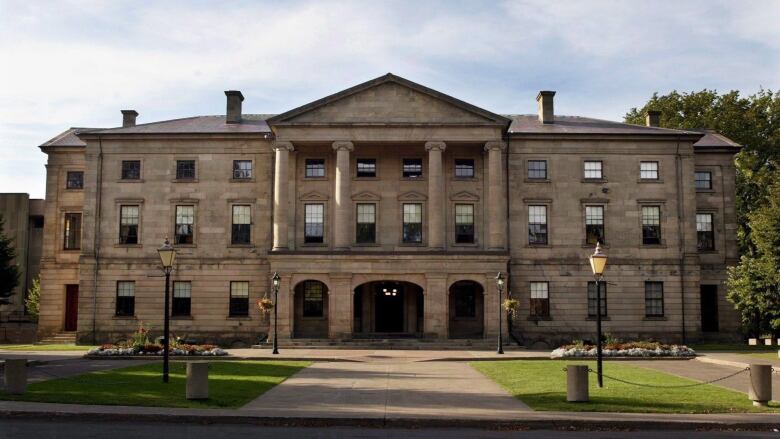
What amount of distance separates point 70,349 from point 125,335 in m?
5.38

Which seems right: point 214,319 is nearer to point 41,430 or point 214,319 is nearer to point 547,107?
point 547,107

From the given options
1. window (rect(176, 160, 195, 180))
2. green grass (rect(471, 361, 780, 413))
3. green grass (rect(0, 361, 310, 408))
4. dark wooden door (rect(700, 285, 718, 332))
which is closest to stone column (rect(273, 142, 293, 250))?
window (rect(176, 160, 195, 180))

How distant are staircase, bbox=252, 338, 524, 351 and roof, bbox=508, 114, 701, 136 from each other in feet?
43.7

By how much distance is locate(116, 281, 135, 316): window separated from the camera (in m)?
50.0

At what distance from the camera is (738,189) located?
61.7 m

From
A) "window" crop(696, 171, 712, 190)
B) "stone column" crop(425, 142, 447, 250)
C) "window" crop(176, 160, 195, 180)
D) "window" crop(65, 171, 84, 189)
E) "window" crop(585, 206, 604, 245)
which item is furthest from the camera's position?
"window" crop(65, 171, 84, 189)

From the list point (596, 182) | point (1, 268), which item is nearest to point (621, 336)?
point (596, 182)

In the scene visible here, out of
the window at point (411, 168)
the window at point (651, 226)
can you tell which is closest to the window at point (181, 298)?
the window at point (411, 168)

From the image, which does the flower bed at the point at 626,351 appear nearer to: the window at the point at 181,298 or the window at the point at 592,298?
the window at the point at 592,298

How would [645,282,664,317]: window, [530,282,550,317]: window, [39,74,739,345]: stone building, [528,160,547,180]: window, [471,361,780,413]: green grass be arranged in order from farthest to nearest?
[528,160,547,180]: window, [645,282,664,317]: window, [530,282,550,317]: window, [39,74,739,345]: stone building, [471,361,780,413]: green grass

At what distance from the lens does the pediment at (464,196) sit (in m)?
50.0

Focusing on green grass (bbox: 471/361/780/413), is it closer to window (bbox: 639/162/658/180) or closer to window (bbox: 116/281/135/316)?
window (bbox: 639/162/658/180)

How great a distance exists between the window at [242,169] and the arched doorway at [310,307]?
25.1ft

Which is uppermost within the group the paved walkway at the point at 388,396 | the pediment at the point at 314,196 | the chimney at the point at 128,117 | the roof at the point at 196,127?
the chimney at the point at 128,117
